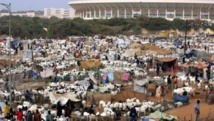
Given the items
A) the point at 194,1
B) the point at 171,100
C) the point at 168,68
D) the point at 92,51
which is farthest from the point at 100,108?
the point at 194,1

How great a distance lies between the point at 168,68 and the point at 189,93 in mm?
6509

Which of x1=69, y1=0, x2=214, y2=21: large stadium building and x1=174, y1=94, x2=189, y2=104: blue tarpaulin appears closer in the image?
x1=174, y1=94, x2=189, y2=104: blue tarpaulin

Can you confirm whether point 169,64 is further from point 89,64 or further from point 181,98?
point 181,98

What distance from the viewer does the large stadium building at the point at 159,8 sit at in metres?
74.2

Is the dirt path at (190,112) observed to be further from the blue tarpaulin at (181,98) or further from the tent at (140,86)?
the tent at (140,86)

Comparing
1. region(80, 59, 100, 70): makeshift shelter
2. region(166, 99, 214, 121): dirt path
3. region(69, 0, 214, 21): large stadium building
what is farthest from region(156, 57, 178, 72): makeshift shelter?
region(69, 0, 214, 21): large stadium building

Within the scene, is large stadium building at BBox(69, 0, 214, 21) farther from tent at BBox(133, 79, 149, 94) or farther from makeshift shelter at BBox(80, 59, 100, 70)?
tent at BBox(133, 79, 149, 94)

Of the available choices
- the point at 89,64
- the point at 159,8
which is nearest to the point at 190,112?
the point at 89,64

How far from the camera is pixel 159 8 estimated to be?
252 feet

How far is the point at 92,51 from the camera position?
35625mm

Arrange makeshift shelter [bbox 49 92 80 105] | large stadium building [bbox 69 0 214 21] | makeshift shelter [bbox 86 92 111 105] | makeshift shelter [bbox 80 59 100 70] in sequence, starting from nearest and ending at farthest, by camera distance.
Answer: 1. makeshift shelter [bbox 49 92 80 105]
2. makeshift shelter [bbox 86 92 111 105]
3. makeshift shelter [bbox 80 59 100 70]
4. large stadium building [bbox 69 0 214 21]

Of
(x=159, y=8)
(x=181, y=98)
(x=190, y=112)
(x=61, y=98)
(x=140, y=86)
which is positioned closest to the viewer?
(x=190, y=112)

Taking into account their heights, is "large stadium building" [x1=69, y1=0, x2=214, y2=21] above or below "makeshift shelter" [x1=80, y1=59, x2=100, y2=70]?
above

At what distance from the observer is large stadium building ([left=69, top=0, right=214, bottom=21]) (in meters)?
74.2
